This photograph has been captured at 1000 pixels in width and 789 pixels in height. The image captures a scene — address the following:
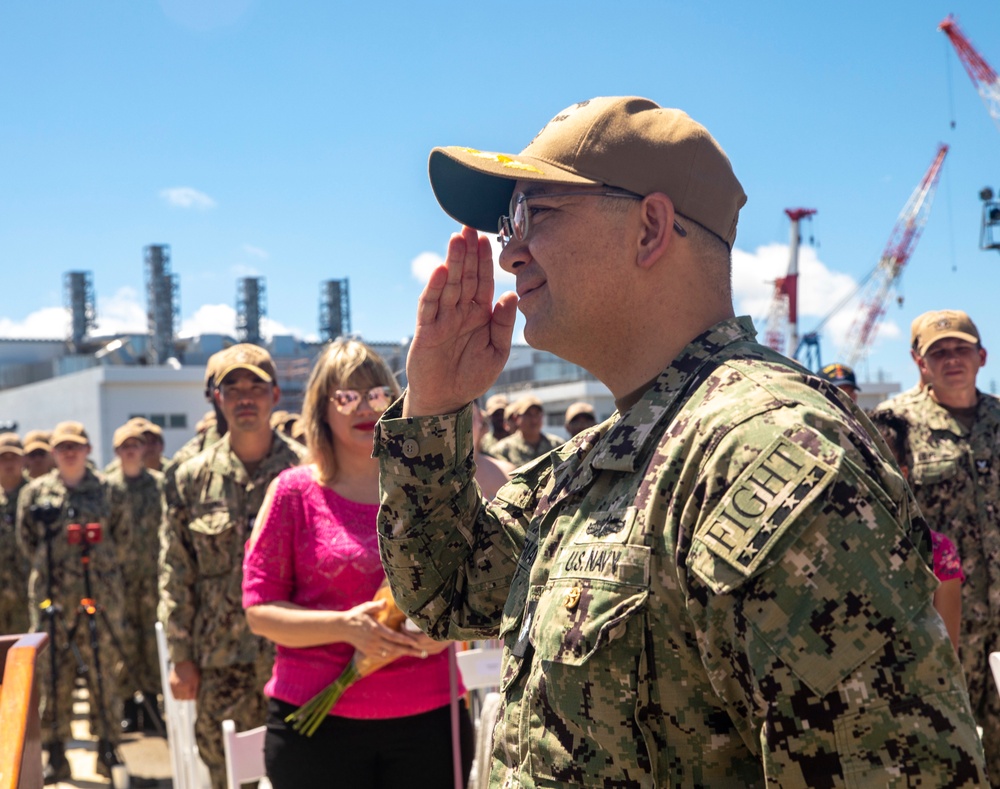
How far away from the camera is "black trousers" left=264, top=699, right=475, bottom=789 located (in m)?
3.04

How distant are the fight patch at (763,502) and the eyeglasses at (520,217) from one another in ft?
1.63

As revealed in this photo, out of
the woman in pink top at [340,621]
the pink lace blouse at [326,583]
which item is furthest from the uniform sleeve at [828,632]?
the pink lace blouse at [326,583]

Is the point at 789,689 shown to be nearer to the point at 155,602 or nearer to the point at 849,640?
the point at 849,640

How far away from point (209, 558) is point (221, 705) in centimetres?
62

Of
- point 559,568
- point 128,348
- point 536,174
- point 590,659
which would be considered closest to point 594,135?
point 536,174

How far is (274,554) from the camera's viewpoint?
3.24 meters

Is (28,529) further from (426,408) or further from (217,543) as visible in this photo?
(426,408)

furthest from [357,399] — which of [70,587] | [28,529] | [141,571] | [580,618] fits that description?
[141,571]

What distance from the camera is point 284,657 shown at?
10.6 feet

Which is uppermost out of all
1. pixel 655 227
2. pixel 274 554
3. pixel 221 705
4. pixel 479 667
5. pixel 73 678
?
pixel 655 227

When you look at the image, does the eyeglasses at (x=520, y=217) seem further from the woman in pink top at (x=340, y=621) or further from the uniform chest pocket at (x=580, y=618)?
the woman in pink top at (x=340, y=621)

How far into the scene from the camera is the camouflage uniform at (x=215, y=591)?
4.41 metres

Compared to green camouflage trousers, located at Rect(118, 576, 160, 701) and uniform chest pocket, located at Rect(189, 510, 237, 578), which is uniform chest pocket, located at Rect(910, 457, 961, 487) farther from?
green camouflage trousers, located at Rect(118, 576, 160, 701)

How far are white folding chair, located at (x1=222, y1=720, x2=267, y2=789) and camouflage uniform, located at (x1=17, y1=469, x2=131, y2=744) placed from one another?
4198 mm
